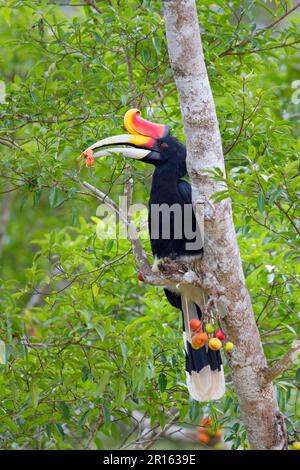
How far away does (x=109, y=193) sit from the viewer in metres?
4.05

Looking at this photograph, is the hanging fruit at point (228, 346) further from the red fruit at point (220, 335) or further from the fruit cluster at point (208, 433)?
the fruit cluster at point (208, 433)

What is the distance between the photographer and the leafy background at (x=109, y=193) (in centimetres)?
360

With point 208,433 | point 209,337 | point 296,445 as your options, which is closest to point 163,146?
point 209,337

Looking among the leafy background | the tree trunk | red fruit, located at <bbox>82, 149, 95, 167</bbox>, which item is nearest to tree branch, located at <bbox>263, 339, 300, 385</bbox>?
the tree trunk

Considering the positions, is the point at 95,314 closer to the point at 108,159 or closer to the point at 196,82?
the point at 108,159

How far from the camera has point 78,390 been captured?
3.91 meters

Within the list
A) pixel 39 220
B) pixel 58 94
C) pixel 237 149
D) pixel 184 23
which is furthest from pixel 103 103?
pixel 39 220

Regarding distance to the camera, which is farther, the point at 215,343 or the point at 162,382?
the point at 162,382

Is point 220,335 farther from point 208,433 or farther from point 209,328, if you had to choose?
point 208,433

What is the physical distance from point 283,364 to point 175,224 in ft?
3.27

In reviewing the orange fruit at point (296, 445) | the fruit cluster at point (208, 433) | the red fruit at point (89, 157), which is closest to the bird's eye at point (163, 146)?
the red fruit at point (89, 157)

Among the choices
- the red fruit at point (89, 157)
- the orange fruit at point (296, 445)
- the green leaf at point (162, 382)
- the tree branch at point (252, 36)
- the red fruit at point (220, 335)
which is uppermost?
the tree branch at point (252, 36)

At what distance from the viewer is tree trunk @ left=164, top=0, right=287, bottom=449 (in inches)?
127

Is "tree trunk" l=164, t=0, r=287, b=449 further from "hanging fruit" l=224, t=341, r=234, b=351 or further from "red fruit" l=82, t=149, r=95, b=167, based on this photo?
"red fruit" l=82, t=149, r=95, b=167
